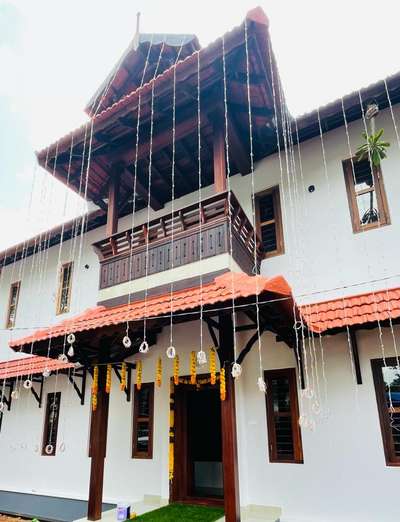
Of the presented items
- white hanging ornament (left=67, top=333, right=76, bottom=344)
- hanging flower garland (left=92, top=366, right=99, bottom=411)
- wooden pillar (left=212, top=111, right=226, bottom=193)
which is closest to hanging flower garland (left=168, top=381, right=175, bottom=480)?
hanging flower garland (left=92, top=366, right=99, bottom=411)

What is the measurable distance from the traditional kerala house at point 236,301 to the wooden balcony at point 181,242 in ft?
0.11

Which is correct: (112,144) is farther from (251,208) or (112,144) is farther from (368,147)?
(368,147)

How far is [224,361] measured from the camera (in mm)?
5164

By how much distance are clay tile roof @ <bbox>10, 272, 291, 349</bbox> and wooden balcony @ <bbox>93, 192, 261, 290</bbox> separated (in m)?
0.55

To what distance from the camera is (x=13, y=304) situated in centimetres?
1208

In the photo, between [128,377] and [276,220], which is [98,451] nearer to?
[128,377]

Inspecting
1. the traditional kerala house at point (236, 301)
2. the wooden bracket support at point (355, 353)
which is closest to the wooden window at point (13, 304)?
the traditional kerala house at point (236, 301)

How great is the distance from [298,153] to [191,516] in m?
6.40

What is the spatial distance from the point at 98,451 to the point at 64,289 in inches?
214

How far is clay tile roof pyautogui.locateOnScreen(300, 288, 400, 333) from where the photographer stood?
509cm

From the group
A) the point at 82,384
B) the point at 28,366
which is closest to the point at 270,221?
the point at 82,384

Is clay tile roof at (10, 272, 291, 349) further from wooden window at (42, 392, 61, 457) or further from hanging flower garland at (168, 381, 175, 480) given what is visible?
wooden window at (42, 392, 61, 457)

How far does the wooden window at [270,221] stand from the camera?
7164mm

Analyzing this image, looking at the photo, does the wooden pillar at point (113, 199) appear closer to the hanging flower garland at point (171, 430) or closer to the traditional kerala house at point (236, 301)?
the traditional kerala house at point (236, 301)
